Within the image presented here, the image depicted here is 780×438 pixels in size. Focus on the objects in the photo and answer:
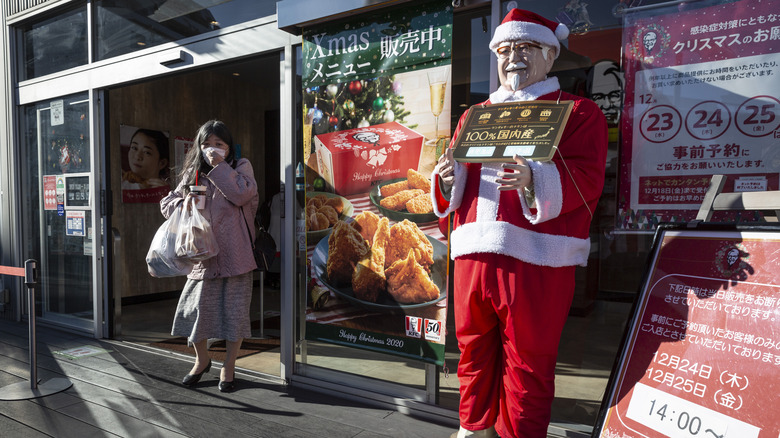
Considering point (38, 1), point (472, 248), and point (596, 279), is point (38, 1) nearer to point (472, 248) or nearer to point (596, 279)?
point (472, 248)

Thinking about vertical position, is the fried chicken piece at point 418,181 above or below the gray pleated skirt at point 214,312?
above

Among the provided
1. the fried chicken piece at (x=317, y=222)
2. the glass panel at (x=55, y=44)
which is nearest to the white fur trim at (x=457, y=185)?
the fried chicken piece at (x=317, y=222)

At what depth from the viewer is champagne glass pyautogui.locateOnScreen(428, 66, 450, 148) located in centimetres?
238

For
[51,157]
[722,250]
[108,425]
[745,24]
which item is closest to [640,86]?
[745,24]

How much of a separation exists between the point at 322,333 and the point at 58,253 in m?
3.13

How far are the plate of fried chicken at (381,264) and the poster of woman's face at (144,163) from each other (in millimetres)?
3865

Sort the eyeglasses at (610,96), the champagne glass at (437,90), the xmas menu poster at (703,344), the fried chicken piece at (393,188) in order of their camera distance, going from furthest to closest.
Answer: the fried chicken piece at (393,188) < the champagne glass at (437,90) < the eyeglasses at (610,96) < the xmas menu poster at (703,344)

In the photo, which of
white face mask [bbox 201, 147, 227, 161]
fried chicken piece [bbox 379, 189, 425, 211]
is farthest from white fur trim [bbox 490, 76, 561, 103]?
white face mask [bbox 201, 147, 227, 161]

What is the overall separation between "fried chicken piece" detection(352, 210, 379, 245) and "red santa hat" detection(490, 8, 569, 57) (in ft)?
3.77

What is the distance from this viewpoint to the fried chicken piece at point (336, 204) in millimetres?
2729

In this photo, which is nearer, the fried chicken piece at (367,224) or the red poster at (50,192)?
the fried chicken piece at (367,224)

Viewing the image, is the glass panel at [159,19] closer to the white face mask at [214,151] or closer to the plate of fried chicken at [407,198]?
the white face mask at [214,151]

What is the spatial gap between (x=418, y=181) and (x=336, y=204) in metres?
0.54

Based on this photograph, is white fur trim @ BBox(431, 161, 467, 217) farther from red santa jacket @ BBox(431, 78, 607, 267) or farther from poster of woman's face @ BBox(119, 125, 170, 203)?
poster of woman's face @ BBox(119, 125, 170, 203)
